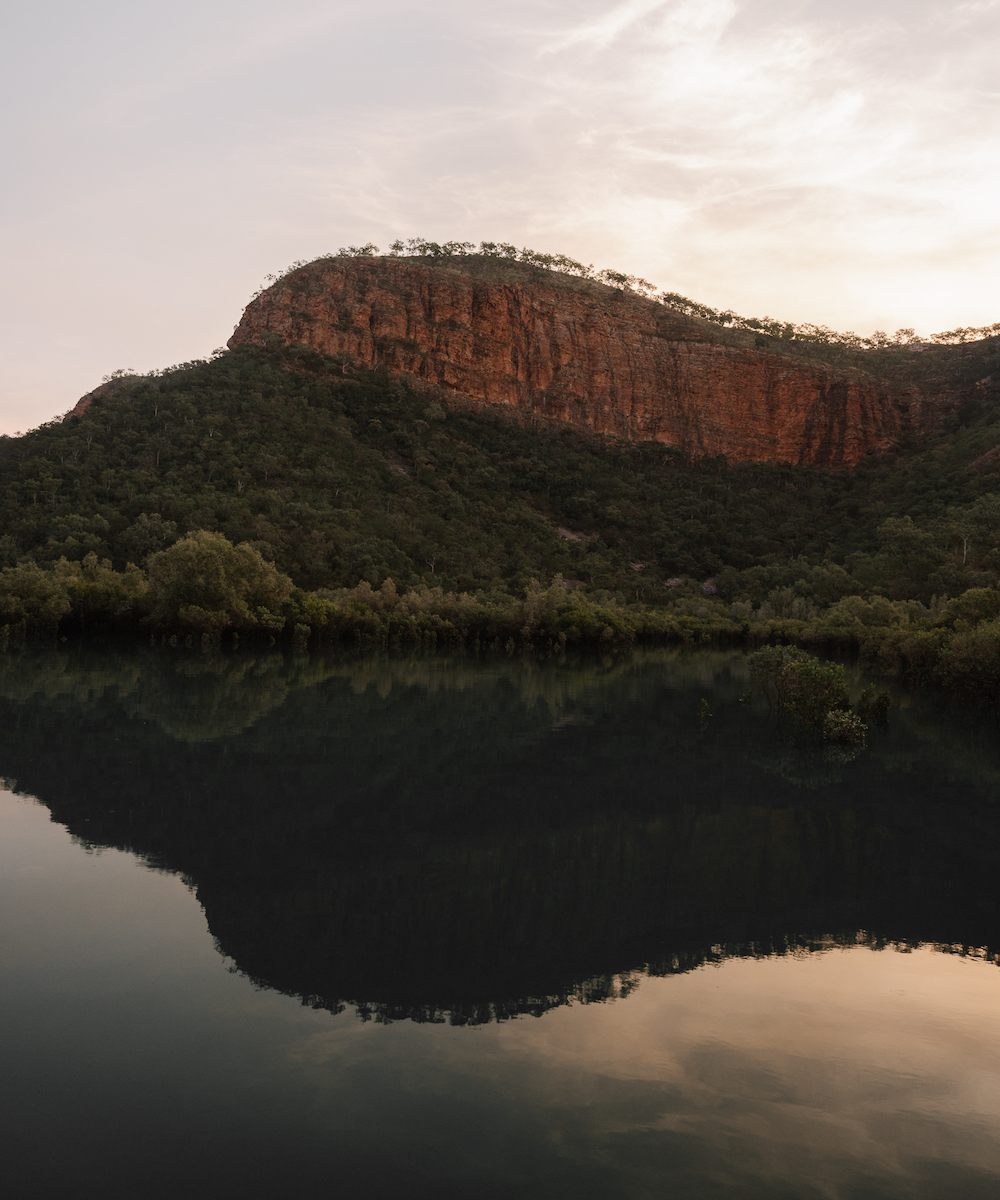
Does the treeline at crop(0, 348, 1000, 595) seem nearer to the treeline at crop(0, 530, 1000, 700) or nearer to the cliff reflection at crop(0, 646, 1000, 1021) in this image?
the treeline at crop(0, 530, 1000, 700)

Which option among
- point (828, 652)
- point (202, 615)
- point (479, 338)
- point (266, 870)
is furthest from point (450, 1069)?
point (479, 338)

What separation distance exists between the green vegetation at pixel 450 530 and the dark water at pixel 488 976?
63.7ft

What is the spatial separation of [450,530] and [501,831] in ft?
187

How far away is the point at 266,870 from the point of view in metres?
9.51

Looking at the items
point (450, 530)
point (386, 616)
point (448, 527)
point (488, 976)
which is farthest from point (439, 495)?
point (488, 976)

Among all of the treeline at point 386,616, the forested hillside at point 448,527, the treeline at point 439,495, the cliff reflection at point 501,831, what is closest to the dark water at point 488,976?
the cliff reflection at point 501,831

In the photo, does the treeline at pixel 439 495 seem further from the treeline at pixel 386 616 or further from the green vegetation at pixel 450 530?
the treeline at pixel 386 616

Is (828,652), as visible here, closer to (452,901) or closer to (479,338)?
(452,901)

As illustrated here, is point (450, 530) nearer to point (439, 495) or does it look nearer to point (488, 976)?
point (439, 495)

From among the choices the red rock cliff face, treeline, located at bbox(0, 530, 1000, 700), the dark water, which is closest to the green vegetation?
treeline, located at bbox(0, 530, 1000, 700)

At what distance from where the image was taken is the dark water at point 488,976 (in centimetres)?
487

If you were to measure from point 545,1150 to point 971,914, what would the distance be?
21.6 feet

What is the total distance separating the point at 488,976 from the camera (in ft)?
23.6

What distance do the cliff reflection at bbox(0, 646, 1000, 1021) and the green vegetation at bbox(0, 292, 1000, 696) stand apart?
14.5 metres
